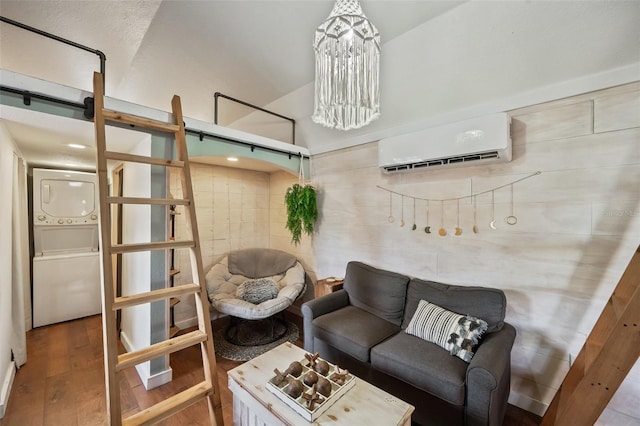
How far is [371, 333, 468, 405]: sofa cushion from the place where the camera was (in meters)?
1.54

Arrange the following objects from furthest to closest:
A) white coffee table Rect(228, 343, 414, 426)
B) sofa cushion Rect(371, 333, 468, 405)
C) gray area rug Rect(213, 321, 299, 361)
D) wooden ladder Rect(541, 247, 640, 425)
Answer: gray area rug Rect(213, 321, 299, 361)
sofa cushion Rect(371, 333, 468, 405)
white coffee table Rect(228, 343, 414, 426)
wooden ladder Rect(541, 247, 640, 425)

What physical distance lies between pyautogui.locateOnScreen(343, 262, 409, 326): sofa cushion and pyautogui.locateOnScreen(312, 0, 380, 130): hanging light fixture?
1653 millimetres

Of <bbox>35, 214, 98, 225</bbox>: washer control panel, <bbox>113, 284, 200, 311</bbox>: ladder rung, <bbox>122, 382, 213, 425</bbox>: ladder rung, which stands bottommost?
<bbox>122, 382, 213, 425</bbox>: ladder rung

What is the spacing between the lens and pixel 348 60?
1.21 m

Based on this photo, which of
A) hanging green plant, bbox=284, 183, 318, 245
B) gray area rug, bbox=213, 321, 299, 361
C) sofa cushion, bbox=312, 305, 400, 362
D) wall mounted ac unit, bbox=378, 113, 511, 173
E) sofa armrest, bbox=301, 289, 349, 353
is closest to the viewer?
wall mounted ac unit, bbox=378, 113, 511, 173

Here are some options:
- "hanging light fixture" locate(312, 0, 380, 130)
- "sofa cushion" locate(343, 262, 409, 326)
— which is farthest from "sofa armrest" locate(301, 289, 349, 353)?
"hanging light fixture" locate(312, 0, 380, 130)

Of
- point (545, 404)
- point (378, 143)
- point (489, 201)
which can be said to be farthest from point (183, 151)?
point (545, 404)

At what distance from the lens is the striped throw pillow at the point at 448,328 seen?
1744mm

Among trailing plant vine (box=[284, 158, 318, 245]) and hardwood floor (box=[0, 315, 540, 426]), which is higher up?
trailing plant vine (box=[284, 158, 318, 245])

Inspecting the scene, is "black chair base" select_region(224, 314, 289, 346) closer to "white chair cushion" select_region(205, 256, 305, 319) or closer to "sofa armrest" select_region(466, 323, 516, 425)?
"white chair cushion" select_region(205, 256, 305, 319)

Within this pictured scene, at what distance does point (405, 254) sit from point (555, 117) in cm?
155

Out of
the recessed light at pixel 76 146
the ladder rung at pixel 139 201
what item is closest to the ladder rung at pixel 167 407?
the ladder rung at pixel 139 201

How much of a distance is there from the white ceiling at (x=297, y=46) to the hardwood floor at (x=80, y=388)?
2070 millimetres

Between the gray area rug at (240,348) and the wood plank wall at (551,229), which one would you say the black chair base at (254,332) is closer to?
Answer: the gray area rug at (240,348)
